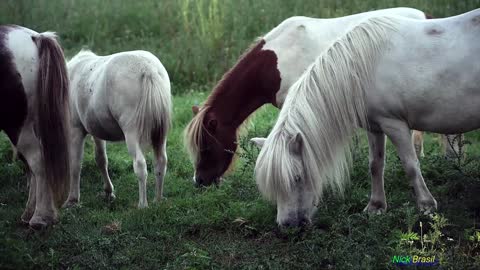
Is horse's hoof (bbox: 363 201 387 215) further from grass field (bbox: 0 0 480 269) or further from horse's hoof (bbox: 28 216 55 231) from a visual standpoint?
horse's hoof (bbox: 28 216 55 231)

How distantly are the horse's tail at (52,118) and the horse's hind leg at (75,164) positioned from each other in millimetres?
1182

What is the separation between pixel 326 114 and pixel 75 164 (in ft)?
9.74

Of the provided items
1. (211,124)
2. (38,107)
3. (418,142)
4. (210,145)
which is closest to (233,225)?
(210,145)

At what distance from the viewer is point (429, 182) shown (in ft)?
20.3

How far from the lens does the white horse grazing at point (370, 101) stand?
490 cm

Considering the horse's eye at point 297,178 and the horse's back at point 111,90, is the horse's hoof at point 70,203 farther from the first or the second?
the horse's eye at point 297,178

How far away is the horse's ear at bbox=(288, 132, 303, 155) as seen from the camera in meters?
4.82

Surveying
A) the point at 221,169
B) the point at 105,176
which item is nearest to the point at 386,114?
the point at 221,169

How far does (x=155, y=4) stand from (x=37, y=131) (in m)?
8.71

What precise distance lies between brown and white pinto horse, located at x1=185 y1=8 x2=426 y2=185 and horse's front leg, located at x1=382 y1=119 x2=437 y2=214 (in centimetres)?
147

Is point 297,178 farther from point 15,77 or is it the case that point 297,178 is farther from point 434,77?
point 15,77

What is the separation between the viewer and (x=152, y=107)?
19.7ft

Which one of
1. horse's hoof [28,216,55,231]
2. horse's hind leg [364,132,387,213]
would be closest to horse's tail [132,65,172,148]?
horse's hoof [28,216,55,231]

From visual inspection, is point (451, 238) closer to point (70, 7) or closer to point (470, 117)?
point (470, 117)
